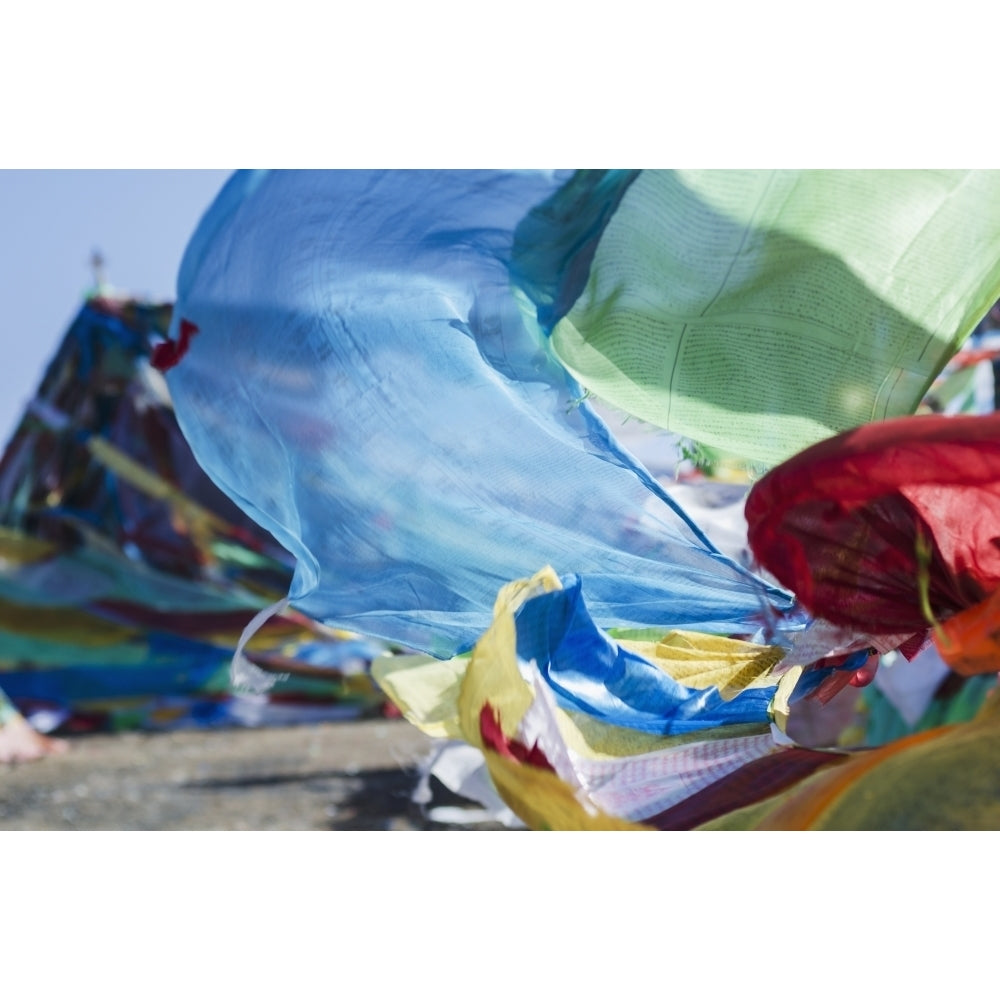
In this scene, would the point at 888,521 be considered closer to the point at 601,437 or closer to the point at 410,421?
the point at 601,437

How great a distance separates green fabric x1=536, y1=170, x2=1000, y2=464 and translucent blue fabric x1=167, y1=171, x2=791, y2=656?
123mm

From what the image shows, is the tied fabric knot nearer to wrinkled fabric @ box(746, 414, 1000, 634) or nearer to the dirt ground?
wrinkled fabric @ box(746, 414, 1000, 634)

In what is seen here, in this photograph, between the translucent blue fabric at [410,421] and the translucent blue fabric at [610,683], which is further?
the translucent blue fabric at [410,421]

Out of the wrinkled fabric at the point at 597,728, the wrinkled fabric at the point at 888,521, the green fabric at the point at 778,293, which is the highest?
the green fabric at the point at 778,293

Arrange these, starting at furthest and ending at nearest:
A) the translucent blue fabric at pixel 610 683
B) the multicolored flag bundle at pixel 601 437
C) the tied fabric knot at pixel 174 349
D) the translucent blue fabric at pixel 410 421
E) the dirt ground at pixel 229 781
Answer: the dirt ground at pixel 229 781
the tied fabric knot at pixel 174 349
the translucent blue fabric at pixel 410 421
the translucent blue fabric at pixel 610 683
the multicolored flag bundle at pixel 601 437

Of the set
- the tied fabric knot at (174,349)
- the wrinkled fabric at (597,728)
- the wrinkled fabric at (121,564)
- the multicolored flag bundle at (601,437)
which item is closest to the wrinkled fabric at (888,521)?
the multicolored flag bundle at (601,437)

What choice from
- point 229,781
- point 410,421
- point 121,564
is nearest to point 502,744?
point 410,421

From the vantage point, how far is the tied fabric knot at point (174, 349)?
7.07 feet

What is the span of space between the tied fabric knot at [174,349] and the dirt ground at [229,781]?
200cm

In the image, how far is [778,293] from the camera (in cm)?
194

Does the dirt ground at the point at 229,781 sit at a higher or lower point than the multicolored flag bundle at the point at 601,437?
lower

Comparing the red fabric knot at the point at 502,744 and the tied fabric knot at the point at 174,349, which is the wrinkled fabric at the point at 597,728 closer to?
the red fabric knot at the point at 502,744

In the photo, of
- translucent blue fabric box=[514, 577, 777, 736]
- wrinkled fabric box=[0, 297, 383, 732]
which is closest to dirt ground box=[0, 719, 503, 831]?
wrinkled fabric box=[0, 297, 383, 732]

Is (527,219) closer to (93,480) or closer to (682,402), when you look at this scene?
(682,402)
